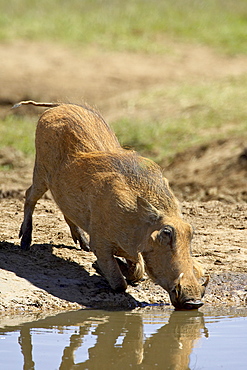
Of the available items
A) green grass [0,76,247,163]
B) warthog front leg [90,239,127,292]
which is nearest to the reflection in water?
warthog front leg [90,239,127,292]

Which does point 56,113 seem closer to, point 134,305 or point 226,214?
point 134,305

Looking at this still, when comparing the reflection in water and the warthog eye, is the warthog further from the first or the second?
the reflection in water

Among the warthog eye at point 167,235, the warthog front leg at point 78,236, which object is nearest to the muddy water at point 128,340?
the warthog eye at point 167,235

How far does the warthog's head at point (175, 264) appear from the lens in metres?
5.02

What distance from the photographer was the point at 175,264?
5.12m

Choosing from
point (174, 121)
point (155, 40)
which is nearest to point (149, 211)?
point (174, 121)

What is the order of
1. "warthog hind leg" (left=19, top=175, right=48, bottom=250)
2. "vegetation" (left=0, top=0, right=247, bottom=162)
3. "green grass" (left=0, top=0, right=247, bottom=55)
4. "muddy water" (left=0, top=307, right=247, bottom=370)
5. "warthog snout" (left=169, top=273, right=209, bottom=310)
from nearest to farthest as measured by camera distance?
"muddy water" (left=0, top=307, right=247, bottom=370), "warthog snout" (left=169, top=273, right=209, bottom=310), "warthog hind leg" (left=19, top=175, right=48, bottom=250), "vegetation" (left=0, top=0, right=247, bottom=162), "green grass" (left=0, top=0, right=247, bottom=55)

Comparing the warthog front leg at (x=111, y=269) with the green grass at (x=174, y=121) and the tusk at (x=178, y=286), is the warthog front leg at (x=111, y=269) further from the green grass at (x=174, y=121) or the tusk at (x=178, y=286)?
the green grass at (x=174, y=121)

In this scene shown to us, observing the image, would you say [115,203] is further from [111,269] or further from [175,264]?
[175,264]

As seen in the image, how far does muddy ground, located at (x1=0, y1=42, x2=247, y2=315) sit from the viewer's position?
18.5ft

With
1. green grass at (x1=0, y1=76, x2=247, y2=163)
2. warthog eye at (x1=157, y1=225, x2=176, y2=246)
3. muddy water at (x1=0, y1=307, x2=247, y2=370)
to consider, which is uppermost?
green grass at (x1=0, y1=76, x2=247, y2=163)

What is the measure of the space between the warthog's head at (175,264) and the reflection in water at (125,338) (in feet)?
0.64

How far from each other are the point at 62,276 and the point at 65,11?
15.8 meters

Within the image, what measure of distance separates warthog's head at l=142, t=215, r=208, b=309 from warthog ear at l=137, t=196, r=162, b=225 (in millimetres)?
64
